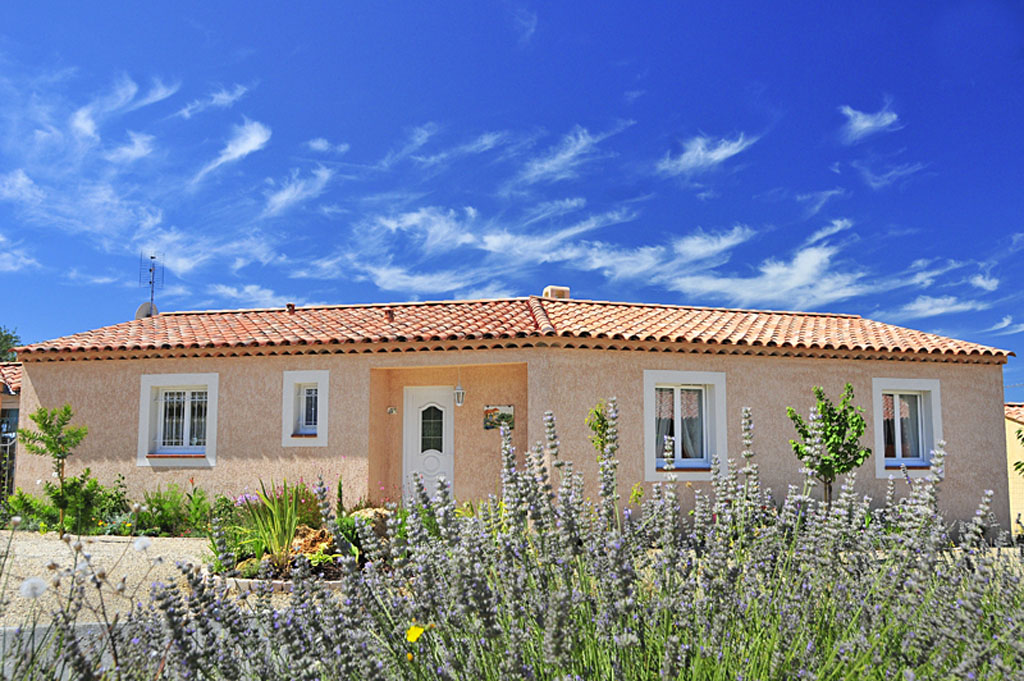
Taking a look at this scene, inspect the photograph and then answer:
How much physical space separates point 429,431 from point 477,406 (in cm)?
115

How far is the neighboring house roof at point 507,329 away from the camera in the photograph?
1295cm

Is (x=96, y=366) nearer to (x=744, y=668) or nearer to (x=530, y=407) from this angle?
(x=530, y=407)

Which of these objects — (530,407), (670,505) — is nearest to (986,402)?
(530,407)

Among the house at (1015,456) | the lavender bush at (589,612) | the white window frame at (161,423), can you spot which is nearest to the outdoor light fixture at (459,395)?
the white window frame at (161,423)

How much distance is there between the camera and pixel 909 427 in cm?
1451

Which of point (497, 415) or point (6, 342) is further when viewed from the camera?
point (6, 342)

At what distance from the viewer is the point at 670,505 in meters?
3.06

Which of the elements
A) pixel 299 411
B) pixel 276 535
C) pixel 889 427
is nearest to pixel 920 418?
pixel 889 427

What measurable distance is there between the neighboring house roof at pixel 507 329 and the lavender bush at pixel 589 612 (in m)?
8.66

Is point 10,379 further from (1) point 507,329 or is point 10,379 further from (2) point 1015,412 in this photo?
(2) point 1015,412

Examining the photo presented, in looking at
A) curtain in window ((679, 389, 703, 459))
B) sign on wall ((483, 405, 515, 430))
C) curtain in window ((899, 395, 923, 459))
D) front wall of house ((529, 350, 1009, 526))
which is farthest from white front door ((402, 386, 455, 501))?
curtain in window ((899, 395, 923, 459))

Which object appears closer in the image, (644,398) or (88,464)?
(644,398)

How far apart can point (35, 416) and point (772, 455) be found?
42.0 feet

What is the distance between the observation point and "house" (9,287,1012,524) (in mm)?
12625
